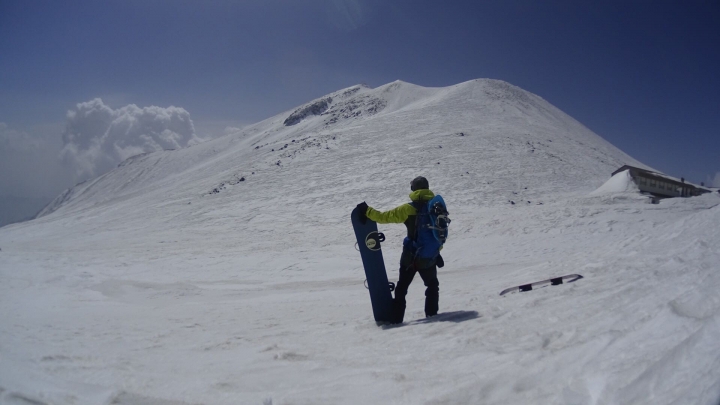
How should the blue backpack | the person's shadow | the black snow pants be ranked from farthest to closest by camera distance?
the black snow pants, the blue backpack, the person's shadow

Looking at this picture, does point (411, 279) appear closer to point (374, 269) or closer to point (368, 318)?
point (374, 269)

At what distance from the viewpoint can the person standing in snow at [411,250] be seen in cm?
519

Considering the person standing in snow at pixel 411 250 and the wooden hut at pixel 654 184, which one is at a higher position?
the wooden hut at pixel 654 184

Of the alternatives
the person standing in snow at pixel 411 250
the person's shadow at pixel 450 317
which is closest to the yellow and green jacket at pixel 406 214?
the person standing in snow at pixel 411 250

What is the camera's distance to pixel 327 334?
16.7 ft

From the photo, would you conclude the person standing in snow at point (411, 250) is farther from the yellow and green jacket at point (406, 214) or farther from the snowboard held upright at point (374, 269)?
the snowboard held upright at point (374, 269)

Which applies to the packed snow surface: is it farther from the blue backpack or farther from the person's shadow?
the blue backpack

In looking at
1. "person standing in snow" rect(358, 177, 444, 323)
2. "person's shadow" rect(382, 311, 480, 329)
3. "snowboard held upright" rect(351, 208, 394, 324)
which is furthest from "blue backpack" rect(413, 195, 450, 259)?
"person's shadow" rect(382, 311, 480, 329)

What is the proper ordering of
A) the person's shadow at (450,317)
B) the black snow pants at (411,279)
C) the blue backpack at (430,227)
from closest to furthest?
the person's shadow at (450,317) < the blue backpack at (430,227) < the black snow pants at (411,279)

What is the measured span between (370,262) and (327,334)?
1118 mm

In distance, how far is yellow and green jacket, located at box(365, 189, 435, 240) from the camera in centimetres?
514

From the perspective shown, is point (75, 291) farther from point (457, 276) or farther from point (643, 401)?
point (643, 401)

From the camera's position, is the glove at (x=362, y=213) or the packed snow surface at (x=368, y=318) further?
the glove at (x=362, y=213)

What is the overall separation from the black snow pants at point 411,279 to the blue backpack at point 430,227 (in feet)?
0.39
